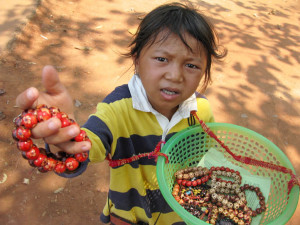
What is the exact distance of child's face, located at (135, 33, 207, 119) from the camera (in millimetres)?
1351

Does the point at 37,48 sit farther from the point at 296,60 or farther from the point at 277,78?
the point at 296,60

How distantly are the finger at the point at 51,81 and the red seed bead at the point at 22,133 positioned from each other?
18 centimetres

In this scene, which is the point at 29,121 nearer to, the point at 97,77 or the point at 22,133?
the point at 22,133

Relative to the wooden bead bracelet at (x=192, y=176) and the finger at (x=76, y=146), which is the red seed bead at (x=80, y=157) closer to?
the finger at (x=76, y=146)

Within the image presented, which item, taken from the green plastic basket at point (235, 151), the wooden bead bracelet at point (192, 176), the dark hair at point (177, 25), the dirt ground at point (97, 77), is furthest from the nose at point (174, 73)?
the dirt ground at point (97, 77)

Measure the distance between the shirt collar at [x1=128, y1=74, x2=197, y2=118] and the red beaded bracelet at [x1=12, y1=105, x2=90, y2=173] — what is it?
1.68 feet

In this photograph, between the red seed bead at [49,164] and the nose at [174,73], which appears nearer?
the red seed bead at [49,164]

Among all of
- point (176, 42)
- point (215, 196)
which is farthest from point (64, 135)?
point (215, 196)

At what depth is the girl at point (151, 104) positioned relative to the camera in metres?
1.35

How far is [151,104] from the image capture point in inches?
61.9

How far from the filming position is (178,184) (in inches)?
66.4

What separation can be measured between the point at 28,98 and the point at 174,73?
70cm

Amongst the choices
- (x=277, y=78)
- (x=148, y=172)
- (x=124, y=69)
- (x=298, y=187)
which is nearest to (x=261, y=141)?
(x=298, y=187)

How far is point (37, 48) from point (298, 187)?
393 centimetres
